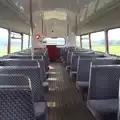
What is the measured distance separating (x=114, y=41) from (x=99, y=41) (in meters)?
1.54

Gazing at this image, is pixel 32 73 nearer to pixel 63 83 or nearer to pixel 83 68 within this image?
pixel 83 68

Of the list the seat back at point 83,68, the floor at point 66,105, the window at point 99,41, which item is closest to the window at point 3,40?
the floor at point 66,105

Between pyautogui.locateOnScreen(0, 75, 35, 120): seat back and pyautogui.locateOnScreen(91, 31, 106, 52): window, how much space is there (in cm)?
532

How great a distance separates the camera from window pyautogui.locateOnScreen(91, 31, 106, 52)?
269 inches

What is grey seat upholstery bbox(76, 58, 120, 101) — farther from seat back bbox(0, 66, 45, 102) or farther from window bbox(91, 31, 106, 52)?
window bbox(91, 31, 106, 52)

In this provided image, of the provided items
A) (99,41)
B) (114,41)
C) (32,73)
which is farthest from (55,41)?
(32,73)

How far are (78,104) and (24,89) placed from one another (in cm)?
312

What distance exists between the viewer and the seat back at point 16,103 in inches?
64.8

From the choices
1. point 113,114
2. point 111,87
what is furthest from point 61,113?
point 113,114

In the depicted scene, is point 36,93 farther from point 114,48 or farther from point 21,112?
point 114,48

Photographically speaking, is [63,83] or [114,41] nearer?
[114,41]

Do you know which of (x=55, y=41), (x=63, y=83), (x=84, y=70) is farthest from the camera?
(x=55, y=41)

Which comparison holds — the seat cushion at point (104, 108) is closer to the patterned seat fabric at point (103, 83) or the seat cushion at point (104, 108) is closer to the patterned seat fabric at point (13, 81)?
the patterned seat fabric at point (103, 83)

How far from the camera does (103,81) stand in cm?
329
